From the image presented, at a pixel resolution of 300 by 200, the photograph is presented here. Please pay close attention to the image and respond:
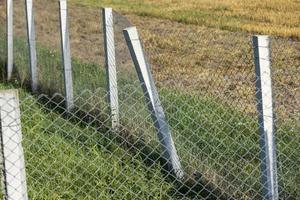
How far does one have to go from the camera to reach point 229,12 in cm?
1797

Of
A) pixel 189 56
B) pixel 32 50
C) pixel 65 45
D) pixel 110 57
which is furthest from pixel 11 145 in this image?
pixel 189 56

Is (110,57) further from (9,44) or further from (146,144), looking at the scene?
(9,44)

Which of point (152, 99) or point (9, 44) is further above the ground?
point (152, 99)

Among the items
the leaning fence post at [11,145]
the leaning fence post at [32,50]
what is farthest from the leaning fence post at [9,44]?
the leaning fence post at [11,145]

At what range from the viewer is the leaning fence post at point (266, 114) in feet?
13.0

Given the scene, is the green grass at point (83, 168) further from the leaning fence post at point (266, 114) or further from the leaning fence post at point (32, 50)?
the leaning fence post at point (32, 50)

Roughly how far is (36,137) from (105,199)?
1.27 m

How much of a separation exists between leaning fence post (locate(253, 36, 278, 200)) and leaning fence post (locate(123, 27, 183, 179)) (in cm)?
82

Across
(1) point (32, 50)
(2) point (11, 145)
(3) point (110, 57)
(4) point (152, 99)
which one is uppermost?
(2) point (11, 145)

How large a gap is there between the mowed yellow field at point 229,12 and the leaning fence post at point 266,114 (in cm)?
965

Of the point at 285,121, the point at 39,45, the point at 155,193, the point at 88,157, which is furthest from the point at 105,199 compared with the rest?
the point at 39,45

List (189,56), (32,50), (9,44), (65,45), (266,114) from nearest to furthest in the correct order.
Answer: (266,114), (65,45), (32,50), (9,44), (189,56)

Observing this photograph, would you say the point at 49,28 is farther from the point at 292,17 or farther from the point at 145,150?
the point at 292,17

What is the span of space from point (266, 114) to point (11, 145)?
64.8 inches
